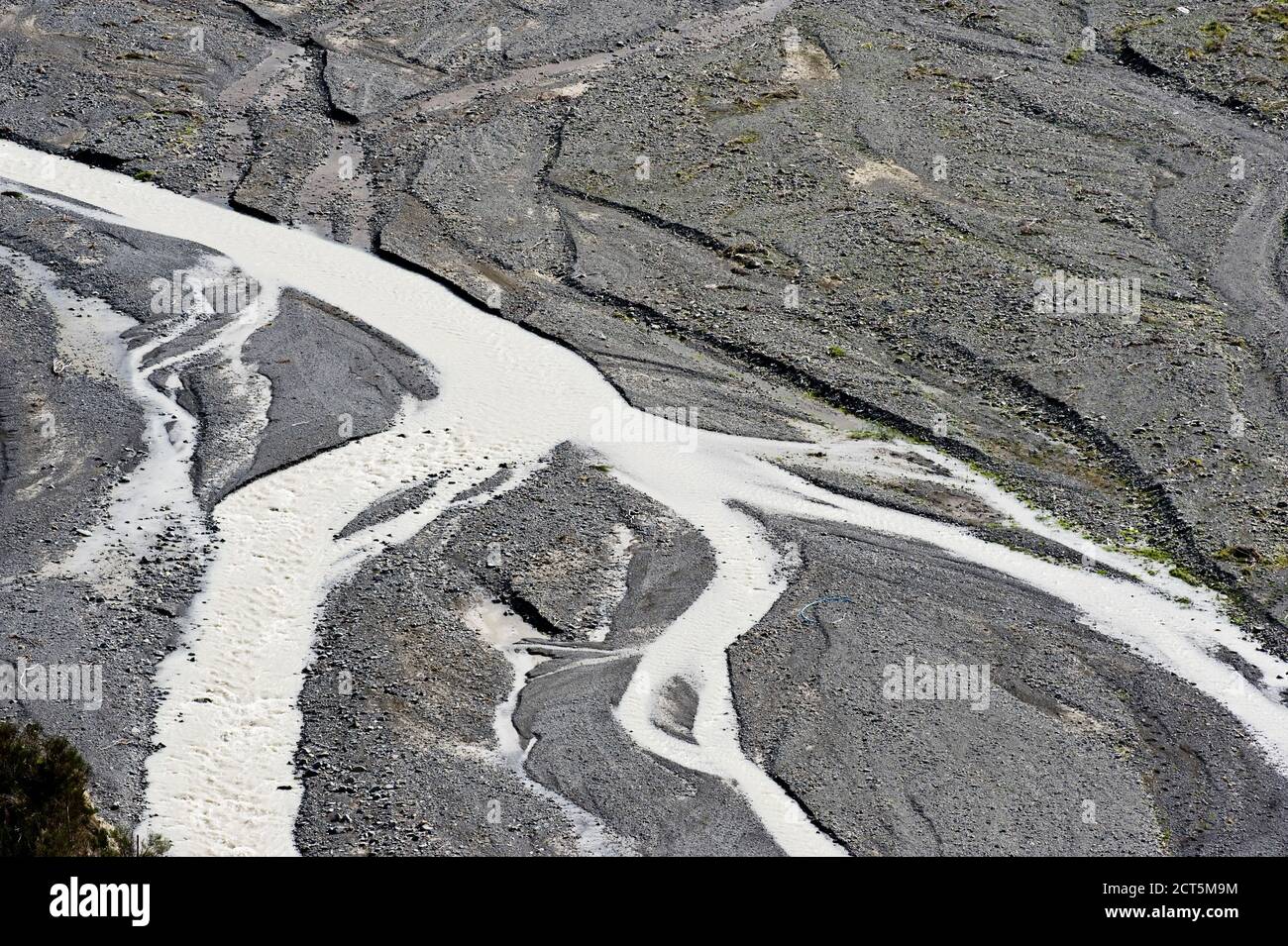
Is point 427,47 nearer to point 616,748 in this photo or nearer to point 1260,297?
point 1260,297

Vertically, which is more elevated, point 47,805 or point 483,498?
point 483,498

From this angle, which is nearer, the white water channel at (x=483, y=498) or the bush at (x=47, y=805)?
the bush at (x=47, y=805)

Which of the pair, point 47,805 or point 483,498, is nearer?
point 47,805

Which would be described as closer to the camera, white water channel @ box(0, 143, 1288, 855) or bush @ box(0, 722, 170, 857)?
bush @ box(0, 722, 170, 857)
